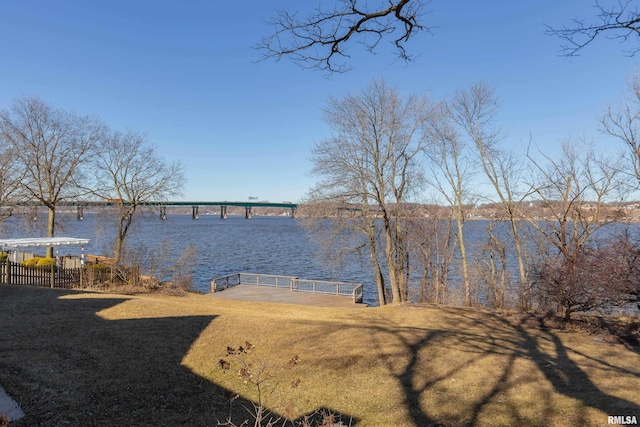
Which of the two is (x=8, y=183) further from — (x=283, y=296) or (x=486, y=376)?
(x=486, y=376)

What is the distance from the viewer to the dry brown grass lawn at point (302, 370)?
6129mm

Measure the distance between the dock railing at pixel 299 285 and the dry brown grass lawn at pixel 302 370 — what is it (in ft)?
30.9

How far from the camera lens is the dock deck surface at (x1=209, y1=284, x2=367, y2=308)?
774 inches

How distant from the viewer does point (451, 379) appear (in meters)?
7.66

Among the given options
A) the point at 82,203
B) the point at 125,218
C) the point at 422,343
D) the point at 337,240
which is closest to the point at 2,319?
the point at 422,343

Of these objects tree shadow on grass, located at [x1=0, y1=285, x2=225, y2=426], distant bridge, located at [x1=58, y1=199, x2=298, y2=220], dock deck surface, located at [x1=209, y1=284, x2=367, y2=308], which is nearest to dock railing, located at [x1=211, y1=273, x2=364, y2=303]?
dock deck surface, located at [x1=209, y1=284, x2=367, y2=308]

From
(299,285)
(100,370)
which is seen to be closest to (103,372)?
(100,370)

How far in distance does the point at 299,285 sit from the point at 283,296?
13.2ft

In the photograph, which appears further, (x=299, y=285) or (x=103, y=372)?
(x=299, y=285)

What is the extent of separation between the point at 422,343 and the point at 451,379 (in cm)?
237

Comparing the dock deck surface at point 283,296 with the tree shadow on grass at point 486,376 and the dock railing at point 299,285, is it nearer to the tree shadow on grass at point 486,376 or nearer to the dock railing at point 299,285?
the dock railing at point 299,285

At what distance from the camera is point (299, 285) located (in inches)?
985

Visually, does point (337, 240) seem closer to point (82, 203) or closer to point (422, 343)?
point (422, 343)

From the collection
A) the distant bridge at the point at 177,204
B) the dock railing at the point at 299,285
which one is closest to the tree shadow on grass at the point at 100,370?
the dock railing at the point at 299,285
